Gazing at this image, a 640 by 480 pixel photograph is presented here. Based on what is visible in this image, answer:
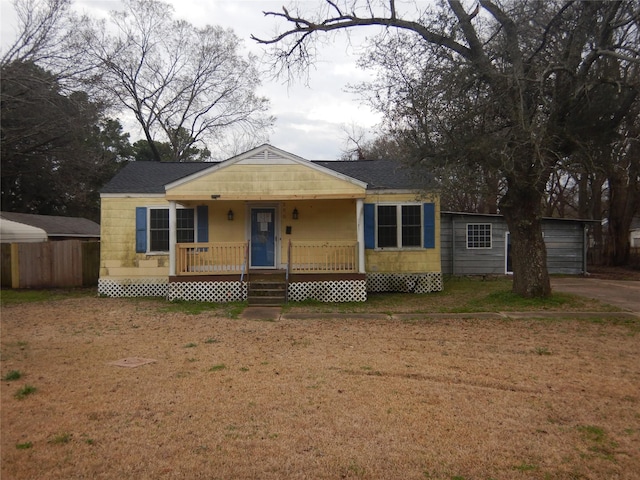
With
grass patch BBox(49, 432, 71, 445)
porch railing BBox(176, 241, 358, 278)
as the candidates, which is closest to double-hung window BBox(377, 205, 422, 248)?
porch railing BBox(176, 241, 358, 278)

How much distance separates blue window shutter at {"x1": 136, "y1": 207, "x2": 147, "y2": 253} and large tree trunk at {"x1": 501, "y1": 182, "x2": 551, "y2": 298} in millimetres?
10020

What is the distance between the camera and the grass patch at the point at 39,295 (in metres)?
13.9

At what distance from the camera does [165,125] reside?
101ft

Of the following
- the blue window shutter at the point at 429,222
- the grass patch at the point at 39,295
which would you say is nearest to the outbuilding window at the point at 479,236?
the blue window shutter at the point at 429,222

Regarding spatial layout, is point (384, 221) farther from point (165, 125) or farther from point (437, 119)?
point (165, 125)

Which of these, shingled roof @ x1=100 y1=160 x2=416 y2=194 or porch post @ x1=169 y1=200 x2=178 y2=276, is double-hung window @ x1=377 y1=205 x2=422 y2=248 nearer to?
shingled roof @ x1=100 y1=160 x2=416 y2=194

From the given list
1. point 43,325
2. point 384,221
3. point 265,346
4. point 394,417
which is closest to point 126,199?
point 43,325

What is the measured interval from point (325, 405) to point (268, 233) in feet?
32.9

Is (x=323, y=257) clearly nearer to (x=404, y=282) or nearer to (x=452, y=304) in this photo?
(x=404, y=282)

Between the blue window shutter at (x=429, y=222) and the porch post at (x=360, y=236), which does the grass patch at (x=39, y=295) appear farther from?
the blue window shutter at (x=429, y=222)

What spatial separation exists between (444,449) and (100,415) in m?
3.06

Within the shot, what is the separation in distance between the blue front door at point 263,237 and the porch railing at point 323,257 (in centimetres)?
81

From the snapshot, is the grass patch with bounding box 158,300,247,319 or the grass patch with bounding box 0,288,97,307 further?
the grass patch with bounding box 0,288,97,307

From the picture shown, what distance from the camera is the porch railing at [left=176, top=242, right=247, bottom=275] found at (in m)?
13.3
